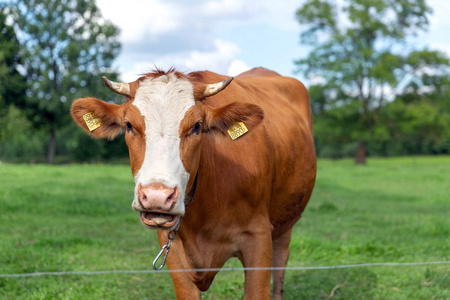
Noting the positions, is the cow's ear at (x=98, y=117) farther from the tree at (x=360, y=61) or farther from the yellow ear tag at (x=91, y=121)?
the tree at (x=360, y=61)

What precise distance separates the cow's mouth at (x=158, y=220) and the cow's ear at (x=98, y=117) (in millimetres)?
828

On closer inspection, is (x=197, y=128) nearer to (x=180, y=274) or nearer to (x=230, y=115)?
(x=230, y=115)

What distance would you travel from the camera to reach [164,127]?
2588mm

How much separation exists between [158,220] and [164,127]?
1.73 feet

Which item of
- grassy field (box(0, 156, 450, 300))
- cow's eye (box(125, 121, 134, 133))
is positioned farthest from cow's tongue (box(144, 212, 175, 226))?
grassy field (box(0, 156, 450, 300))

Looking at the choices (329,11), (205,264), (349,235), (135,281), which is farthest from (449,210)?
(329,11)

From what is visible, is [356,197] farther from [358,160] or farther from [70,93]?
[70,93]

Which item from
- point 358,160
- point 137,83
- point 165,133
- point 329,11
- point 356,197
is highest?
point 329,11

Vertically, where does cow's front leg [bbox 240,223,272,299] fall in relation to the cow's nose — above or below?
below

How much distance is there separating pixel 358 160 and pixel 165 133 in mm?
32631

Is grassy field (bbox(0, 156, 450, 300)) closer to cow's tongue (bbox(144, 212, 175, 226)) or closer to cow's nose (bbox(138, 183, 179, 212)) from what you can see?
cow's tongue (bbox(144, 212, 175, 226))

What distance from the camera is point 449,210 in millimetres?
10727

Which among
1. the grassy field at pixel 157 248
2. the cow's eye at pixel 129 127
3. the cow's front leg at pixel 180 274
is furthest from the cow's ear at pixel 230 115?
the grassy field at pixel 157 248

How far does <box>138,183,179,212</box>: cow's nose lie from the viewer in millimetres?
2285
